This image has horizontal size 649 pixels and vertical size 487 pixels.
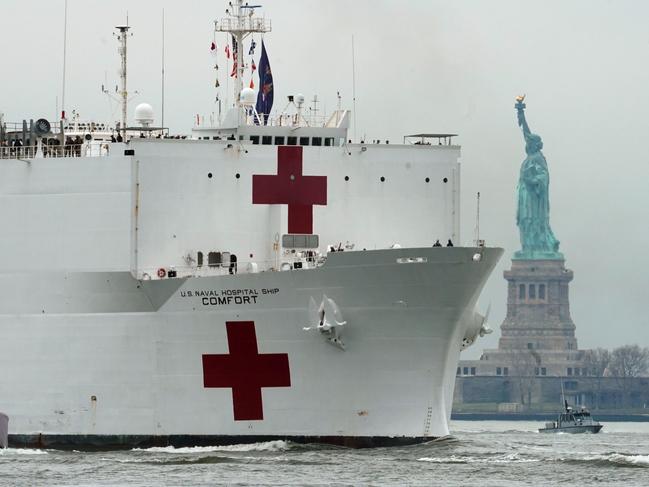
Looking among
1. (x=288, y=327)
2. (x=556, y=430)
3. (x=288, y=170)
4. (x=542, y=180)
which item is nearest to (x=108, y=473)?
(x=288, y=327)

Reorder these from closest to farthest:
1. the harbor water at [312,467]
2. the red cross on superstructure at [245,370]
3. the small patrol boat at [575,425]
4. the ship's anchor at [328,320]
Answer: the harbor water at [312,467]
the ship's anchor at [328,320]
the red cross on superstructure at [245,370]
the small patrol boat at [575,425]

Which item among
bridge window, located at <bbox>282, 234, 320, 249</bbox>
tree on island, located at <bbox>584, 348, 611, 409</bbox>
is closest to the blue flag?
bridge window, located at <bbox>282, 234, 320, 249</bbox>

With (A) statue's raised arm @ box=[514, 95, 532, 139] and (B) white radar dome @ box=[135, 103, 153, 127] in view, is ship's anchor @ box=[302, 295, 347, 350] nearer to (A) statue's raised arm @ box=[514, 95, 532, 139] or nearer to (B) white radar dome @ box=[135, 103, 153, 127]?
(B) white radar dome @ box=[135, 103, 153, 127]

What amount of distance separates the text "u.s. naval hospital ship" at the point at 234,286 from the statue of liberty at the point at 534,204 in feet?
487

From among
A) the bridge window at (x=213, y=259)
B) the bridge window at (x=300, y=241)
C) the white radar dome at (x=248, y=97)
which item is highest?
the white radar dome at (x=248, y=97)

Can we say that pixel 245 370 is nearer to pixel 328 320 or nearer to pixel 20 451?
pixel 328 320

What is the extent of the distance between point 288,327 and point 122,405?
3.96 m

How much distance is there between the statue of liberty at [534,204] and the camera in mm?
190125

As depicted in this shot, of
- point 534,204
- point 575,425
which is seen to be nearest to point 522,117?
point 534,204

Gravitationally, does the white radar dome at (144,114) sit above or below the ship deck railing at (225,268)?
above

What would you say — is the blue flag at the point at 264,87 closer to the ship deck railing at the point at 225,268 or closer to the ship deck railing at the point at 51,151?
the ship deck railing at the point at 51,151

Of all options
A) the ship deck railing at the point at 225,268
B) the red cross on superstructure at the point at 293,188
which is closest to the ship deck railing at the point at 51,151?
the ship deck railing at the point at 225,268

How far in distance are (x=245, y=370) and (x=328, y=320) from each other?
2.11m

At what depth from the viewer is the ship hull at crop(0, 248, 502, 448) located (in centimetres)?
3691
